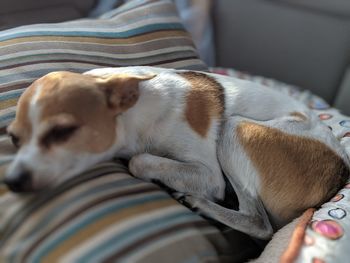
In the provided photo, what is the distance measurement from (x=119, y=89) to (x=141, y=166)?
28 cm

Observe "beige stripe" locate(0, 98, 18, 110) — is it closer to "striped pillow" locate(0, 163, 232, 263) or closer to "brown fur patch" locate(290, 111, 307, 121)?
"striped pillow" locate(0, 163, 232, 263)

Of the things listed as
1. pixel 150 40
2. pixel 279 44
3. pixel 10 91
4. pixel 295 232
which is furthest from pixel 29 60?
pixel 279 44

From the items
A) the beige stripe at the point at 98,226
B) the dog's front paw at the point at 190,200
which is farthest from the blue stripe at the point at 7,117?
the dog's front paw at the point at 190,200

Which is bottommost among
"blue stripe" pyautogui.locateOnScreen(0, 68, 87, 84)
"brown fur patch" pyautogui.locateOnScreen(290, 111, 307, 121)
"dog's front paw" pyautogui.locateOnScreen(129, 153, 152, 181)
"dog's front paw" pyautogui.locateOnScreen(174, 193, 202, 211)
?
"dog's front paw" pyautogui.locateOnScreen(174, 193, 202, 211)

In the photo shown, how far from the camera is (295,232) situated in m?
1.40

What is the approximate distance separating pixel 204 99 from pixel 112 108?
1.21 feet

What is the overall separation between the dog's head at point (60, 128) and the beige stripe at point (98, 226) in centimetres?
19

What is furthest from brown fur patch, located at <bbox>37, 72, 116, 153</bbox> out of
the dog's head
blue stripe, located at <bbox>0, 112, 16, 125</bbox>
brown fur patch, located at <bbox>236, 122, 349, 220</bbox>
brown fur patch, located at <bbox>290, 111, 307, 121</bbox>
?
brown fur patch, located at <bbox>290, 111, 307, 121</bbox>

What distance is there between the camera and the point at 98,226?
1.30m

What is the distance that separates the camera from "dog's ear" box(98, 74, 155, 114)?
4.81 feet

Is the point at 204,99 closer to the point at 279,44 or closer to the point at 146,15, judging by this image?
the point at 146,15

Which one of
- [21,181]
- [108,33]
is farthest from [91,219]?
[108,33]

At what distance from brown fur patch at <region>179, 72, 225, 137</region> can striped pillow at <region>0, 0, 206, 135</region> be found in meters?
0.37

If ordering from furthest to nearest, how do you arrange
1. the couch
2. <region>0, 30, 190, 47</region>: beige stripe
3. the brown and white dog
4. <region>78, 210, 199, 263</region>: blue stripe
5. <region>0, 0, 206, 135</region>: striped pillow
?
the couch < <region>0, 30, 190, 47</region>: beige stripe < <region>0, 0, 206, 135</region>: striped pillow < the brown and white dog < <region>78, 210, 199, 263</region>: blue stripe
